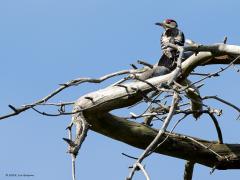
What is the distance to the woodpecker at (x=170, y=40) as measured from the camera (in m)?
6.72

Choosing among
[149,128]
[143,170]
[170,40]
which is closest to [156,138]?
[143,170]

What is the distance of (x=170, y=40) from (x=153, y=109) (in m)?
0.62

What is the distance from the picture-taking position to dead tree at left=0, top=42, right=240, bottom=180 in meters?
6.02

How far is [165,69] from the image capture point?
6.70 m

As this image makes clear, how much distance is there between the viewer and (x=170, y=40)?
7.23 meters

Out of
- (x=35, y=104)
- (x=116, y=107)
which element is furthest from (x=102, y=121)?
(x=35, y=104)

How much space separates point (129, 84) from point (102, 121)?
0.35 m

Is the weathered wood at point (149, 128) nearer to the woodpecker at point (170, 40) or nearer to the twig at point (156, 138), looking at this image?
the woodpecker at point (170, 40)

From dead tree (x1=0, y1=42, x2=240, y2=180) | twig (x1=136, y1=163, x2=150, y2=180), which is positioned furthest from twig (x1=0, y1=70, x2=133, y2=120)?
twig (x1=136, y1=163, x2=150, y2=180)

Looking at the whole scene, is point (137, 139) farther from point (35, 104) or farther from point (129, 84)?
point (35, 104)

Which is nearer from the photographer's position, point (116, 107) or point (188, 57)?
point (116, 107)

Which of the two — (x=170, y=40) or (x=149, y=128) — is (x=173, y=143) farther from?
(x=170, y=40)

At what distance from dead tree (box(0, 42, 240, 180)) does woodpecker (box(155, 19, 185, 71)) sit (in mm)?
113

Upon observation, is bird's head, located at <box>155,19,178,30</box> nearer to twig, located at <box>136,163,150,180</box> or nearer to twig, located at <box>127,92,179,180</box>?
twig, located at <box>127,92,179,180</box>
